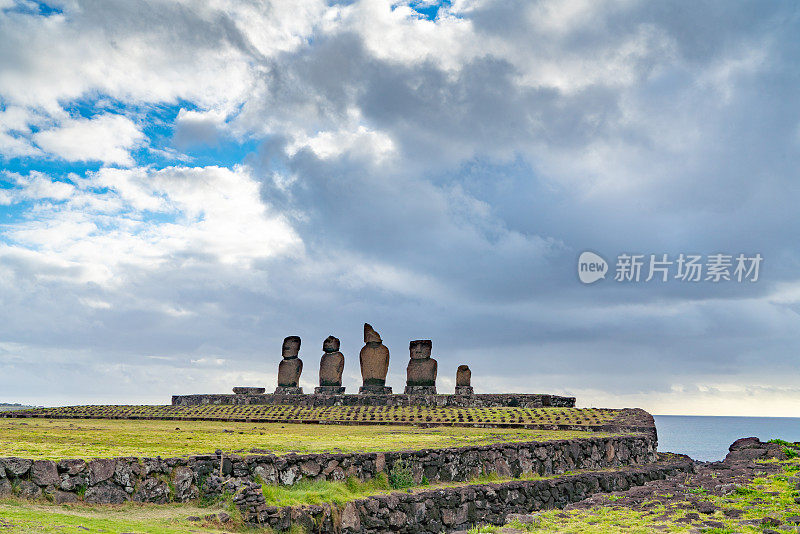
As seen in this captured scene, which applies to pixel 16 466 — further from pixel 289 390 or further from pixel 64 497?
pixel 289 390

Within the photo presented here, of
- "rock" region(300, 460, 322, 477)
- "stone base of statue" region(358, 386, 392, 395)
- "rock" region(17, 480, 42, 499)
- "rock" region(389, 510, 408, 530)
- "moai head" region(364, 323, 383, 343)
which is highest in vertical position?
"moai head" region(364, 323, 383, 343)

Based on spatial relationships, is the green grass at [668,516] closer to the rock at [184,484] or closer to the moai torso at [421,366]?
the rock at [184,484]

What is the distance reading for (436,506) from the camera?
57.9 ft

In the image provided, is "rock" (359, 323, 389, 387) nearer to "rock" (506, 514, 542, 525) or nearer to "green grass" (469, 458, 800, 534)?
"green grass" (469, 458, 800, 534)

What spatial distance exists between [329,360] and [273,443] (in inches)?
1142

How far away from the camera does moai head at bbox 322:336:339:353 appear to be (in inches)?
1987

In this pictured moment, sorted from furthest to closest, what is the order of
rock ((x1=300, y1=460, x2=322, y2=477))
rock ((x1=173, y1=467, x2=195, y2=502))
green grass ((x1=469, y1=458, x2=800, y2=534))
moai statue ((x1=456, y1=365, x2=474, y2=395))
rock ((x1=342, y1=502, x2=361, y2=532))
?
moai statue ((x1=456, y1=365, x2=474, y2=395)) < rock ((x1=300, y1=460, x2=322, y2=477)) < rock ((x1=342, y1=502, x2=361, y2=532)) < rock ((x1=173, y1=467, x2=195, y2=502)) < green grass ((x1=469, y1=458, x2=800, y2=534))

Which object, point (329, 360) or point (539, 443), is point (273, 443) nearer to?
point (539, 443)

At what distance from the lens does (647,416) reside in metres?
33.6

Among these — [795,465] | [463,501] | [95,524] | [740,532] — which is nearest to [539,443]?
[463,501]

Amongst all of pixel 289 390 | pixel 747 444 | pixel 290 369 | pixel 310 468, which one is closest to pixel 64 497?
pixel 310 468

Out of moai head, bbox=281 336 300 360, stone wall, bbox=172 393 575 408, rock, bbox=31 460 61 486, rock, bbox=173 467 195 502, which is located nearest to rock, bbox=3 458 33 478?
rock, bbox=31 460 61 486

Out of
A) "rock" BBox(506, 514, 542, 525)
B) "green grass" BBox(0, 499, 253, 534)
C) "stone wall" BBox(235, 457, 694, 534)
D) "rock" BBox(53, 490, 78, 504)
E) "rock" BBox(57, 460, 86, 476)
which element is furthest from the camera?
"stone wall" BBox(235, 457, 694, 534)

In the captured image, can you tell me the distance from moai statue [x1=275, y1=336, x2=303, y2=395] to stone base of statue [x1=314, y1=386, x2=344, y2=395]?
2347 mm
